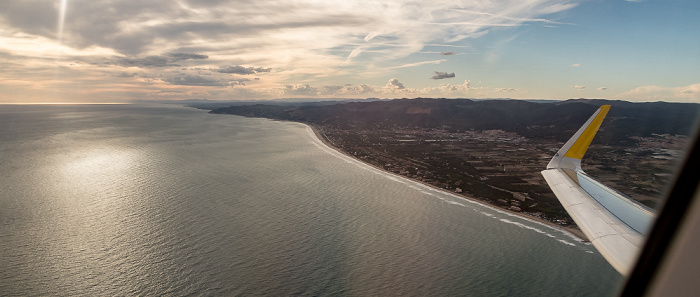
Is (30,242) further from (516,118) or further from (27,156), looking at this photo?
(516,118)

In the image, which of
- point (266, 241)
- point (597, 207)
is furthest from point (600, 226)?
point (266, 241)

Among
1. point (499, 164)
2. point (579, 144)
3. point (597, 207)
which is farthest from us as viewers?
point (499, 164)

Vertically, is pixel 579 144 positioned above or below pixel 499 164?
above

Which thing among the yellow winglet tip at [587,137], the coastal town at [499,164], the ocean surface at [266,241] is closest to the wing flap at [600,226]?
the yellow winglet tip at [587,137]

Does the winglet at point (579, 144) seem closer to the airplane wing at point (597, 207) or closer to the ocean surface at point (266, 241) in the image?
the airplane wing at point (597, 207)

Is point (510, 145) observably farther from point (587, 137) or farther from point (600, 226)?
point (600, 226)

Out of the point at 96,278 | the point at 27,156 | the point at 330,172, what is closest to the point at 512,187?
the point at 330,172

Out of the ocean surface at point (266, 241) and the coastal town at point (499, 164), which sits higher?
the coastal town at point (499, 164)
